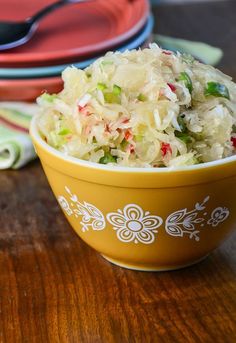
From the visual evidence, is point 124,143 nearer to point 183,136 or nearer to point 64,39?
point 183,136

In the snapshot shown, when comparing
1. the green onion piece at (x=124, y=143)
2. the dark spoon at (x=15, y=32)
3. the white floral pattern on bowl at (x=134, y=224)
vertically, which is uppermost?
the green onion piece at (x=124, y=143)

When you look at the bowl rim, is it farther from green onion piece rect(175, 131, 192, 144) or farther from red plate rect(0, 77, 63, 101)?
red plate rect(0, 77, 63, 101)

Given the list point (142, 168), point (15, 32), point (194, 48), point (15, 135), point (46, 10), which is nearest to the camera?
point (142, 168)

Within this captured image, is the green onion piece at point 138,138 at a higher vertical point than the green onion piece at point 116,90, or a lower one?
lower

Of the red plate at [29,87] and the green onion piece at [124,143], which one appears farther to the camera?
Result: the red plate at [29,87]

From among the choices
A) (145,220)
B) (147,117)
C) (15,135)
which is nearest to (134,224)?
(145,220)

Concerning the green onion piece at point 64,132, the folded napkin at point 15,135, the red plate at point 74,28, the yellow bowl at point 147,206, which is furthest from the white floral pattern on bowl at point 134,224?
the red plate at point 74,28

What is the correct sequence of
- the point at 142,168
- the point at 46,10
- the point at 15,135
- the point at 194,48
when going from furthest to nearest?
the point at 194,48, the point at 46,10, the point at 15,135, the point at 142,168

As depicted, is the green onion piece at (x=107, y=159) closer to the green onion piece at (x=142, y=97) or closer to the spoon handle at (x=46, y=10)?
the green onion piece at (x=142, y=97)
